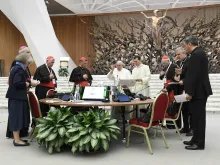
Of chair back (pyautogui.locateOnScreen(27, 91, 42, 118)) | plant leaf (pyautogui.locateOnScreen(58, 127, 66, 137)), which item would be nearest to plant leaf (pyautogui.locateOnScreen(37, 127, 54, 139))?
plant leaf (pyautogui.locateOnScreen(58, 127, 66, 137))

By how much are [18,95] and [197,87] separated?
2.64 m

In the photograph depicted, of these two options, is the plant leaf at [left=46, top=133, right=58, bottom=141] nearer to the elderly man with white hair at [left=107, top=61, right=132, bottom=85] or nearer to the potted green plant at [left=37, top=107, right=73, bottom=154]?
the potted green plant at [left=37, top=107, right=73, bottom=154]

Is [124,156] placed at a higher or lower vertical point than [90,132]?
lower

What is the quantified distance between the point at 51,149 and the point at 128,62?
29.3ft

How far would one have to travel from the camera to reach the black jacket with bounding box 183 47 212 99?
396cm

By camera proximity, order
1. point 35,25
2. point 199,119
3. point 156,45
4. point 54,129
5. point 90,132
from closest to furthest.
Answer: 1. point 90,132
2. point 54,129
3. point 199,119
4. point 35,25
5. point 156,45

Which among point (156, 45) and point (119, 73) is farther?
point (156, 45)

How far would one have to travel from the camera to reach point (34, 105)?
4.40m

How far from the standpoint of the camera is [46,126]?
13.1 feet

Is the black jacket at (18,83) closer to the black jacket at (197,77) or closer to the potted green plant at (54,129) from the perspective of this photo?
the potted green plant at (54,129)

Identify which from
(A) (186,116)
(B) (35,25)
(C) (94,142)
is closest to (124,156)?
(C) (94,142)

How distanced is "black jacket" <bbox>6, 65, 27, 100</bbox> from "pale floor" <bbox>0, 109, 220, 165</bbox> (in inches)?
31.1

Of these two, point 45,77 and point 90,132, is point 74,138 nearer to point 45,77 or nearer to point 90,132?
point 90,132

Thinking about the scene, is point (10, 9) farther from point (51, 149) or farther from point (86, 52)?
point (51, 149)
